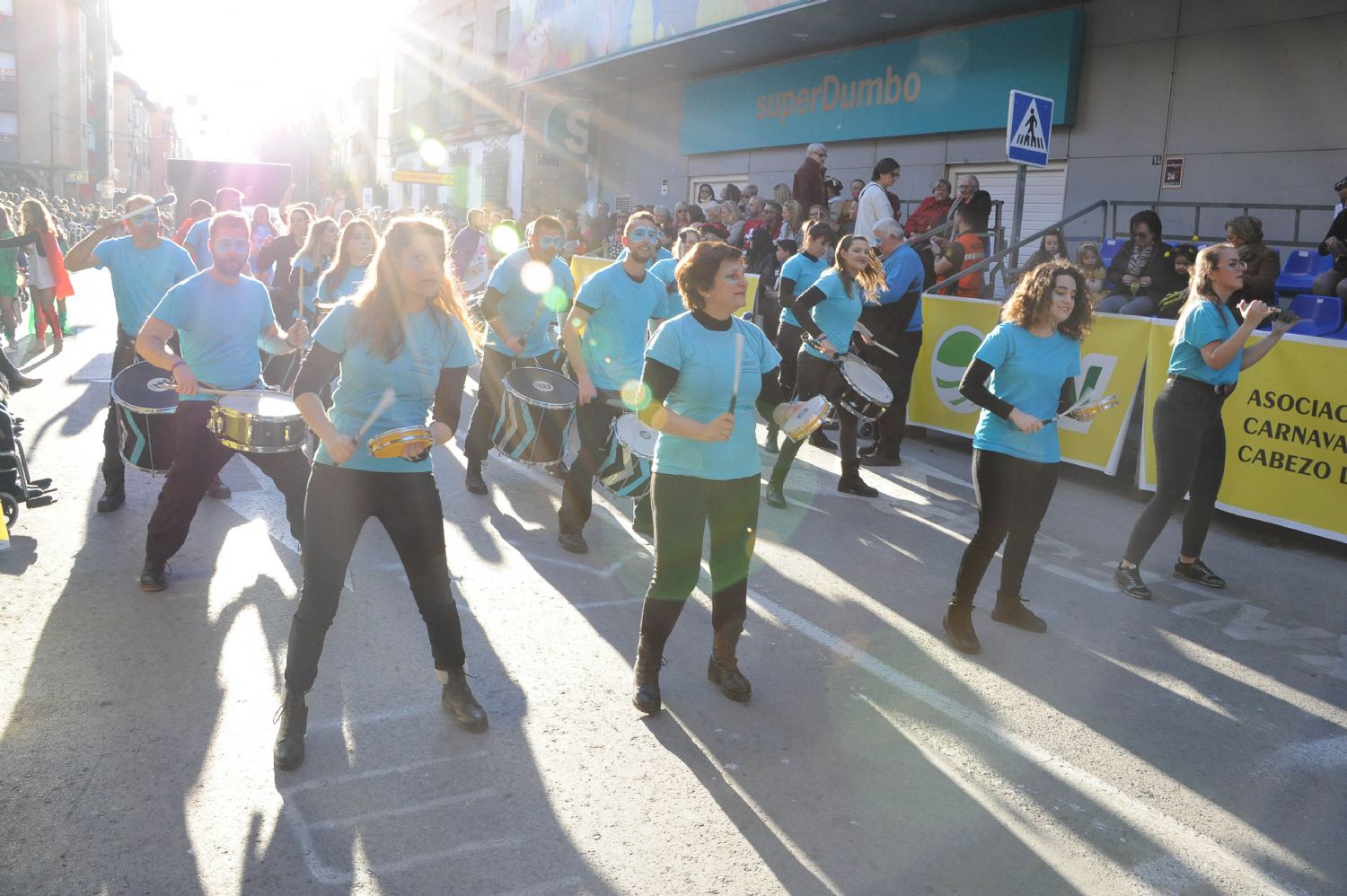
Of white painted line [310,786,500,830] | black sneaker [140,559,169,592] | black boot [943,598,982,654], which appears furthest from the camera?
black sneaker [140,559,169,592]

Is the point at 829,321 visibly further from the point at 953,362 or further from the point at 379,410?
the point at 379,410

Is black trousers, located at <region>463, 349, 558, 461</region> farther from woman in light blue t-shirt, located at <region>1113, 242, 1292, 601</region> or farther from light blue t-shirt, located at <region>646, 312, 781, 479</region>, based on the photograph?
woman in light blue t-shirt, located at <region>1113, 242, 1292, 601</region>

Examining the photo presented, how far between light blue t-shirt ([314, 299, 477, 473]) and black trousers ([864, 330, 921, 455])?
625 centimetres

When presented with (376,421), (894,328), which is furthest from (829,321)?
(376,421)

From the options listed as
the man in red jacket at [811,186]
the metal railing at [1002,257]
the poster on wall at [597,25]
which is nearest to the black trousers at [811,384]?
the metal railing at [1002,257]

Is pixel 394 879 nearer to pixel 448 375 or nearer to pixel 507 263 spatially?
pixel 448 375

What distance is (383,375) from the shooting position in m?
3.99

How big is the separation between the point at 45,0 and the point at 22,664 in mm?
73125

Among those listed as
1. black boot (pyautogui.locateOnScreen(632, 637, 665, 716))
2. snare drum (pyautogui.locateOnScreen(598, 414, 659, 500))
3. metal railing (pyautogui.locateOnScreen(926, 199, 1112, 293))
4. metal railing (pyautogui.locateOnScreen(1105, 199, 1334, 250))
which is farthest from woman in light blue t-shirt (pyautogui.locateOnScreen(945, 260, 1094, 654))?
metal railing (pyautogui.locateOnScreen(1105, 199, 1334, 250))

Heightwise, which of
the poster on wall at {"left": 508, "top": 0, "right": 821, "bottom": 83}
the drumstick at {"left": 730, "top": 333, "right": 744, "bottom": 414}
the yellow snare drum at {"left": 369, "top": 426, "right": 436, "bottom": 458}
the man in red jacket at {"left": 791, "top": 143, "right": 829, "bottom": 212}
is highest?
the poster on wall at {"left": 508, "top": 0, "right": 821, "bottom": 83}

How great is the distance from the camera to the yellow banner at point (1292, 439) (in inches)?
300

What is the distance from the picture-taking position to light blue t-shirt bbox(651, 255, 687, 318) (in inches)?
278

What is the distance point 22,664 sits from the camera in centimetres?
463

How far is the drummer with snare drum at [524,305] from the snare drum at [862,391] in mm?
1985
